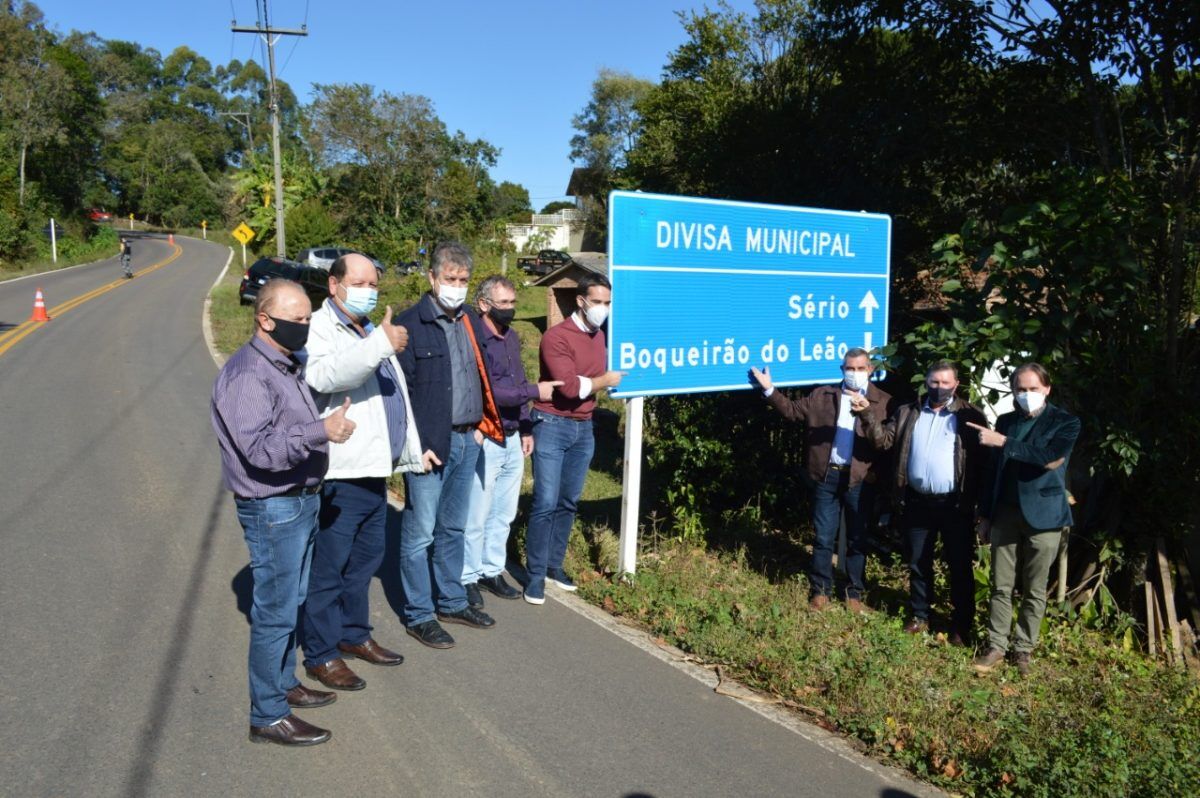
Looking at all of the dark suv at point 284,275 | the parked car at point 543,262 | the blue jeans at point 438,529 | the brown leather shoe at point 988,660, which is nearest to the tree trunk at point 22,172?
the parked car at point 543,262

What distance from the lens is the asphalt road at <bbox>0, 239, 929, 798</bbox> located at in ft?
12.2

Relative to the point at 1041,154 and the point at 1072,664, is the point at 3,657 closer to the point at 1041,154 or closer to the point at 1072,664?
the point at 1072,664

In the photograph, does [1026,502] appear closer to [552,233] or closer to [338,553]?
[338,553]

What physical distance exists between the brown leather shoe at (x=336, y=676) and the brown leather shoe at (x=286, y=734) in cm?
52

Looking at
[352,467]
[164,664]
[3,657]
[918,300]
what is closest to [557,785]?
[352,467]

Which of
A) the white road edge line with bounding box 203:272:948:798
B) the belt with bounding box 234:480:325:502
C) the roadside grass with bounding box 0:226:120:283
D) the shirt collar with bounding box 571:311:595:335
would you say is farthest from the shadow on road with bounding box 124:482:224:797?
the roadside grass with bounding box 0:226:120:283

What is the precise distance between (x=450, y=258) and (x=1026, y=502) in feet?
11.4

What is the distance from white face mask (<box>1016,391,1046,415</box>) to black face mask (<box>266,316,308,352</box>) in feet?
12.7

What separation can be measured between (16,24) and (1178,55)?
58.9 metres

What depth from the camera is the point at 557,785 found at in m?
3.72

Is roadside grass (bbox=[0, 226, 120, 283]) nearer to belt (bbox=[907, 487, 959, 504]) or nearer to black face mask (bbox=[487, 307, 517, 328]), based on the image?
black face mask (bbox=[487, 307, 517, 328])

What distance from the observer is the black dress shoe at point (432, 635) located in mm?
5051

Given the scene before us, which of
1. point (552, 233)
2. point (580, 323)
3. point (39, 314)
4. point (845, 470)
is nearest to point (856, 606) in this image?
point (845, 470)

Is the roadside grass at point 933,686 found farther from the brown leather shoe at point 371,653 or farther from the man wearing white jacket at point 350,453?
the man wearing white jacket at point 350,453
